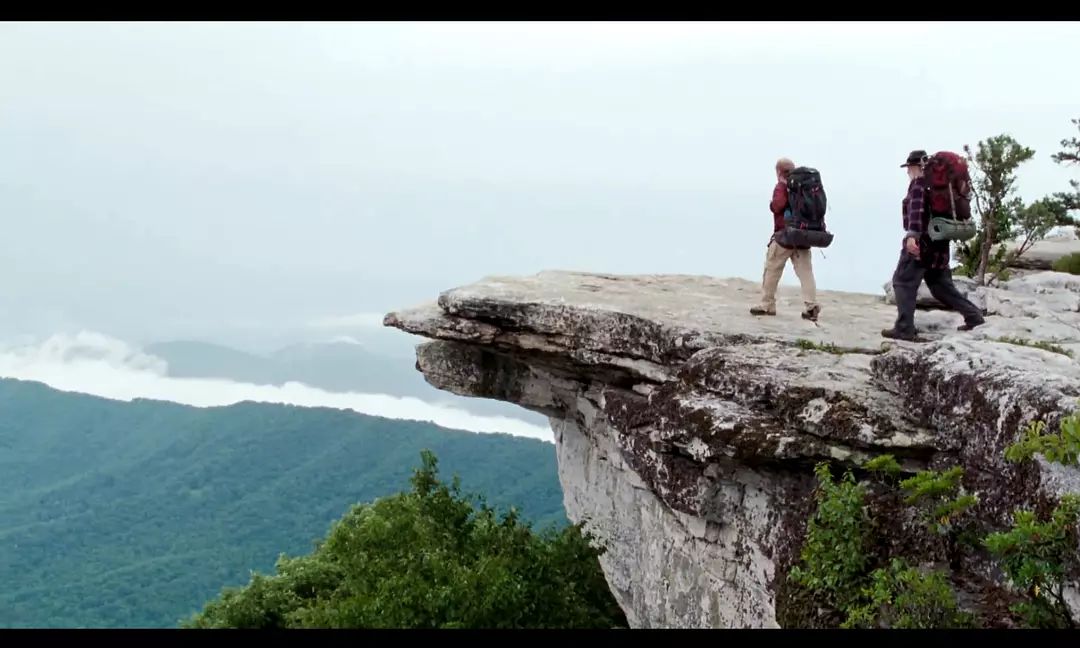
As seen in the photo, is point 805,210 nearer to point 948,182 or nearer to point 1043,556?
point 948,182

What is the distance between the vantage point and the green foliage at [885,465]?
9922mm

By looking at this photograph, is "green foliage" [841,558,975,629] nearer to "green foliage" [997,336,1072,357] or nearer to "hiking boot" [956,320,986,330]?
"green foliage" [997,336,1072,357]

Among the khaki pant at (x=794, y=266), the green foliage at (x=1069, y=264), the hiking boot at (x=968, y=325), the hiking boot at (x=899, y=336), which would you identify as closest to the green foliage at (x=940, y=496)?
the hiking boot at (x=899, y=336)

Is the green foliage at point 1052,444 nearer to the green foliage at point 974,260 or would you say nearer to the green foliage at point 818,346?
the green foliage at point 818,346

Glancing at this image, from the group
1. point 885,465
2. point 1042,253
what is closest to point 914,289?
point 885,465

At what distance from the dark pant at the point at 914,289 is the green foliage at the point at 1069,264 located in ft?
39.5

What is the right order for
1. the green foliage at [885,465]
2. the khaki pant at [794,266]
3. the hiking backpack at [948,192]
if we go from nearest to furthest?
the green foliage at [885,465] < the hiking backpack at [948,192] < the khaki pant at [794,266]

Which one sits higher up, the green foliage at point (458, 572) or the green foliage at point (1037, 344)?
the green foliage at point (1037, 344)

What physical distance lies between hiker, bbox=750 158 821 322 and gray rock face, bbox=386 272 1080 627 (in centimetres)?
46

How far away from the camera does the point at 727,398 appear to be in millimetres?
11805
